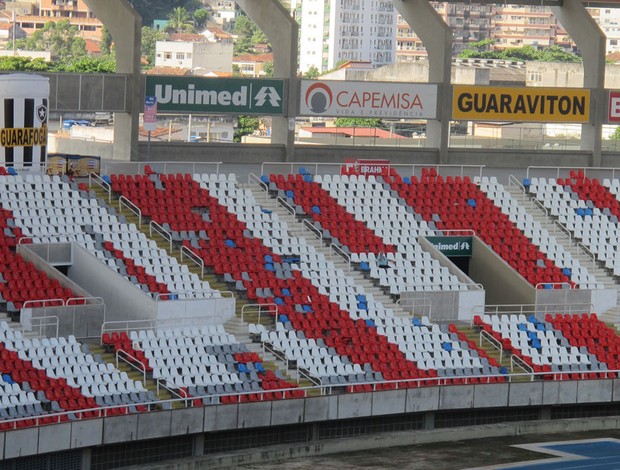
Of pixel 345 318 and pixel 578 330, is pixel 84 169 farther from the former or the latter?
pixel 578 330

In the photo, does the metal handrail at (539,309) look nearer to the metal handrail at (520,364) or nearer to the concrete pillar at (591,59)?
the metal handrail at (520,364)

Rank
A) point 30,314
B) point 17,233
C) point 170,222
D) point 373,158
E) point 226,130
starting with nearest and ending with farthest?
1. point 30,314
2. point 17,233
3. point 170,222
4. point 373,158
5. point 226,130

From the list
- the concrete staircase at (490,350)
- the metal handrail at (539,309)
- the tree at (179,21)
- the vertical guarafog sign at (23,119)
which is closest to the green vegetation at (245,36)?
the tree at (179,21)

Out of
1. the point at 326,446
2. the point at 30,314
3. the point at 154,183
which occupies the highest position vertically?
the point at 154,183

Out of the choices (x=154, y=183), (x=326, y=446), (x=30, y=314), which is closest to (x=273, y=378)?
(x=326, y=446)

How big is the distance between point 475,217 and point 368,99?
489 centimetres

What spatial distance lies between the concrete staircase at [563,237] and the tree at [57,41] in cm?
7777

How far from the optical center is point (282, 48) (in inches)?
1565

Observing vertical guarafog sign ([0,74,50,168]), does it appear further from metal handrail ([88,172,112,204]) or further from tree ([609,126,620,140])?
tree ([609,126,620,140])

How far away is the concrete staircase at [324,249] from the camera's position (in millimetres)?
34562

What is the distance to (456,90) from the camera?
4166cm

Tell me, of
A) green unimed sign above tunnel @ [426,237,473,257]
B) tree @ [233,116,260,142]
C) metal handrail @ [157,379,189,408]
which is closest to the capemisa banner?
green unimed sign above tunnel @ [426,237,473,257]

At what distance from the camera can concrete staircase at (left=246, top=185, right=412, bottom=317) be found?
113ft

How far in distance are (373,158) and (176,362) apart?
1401cm
